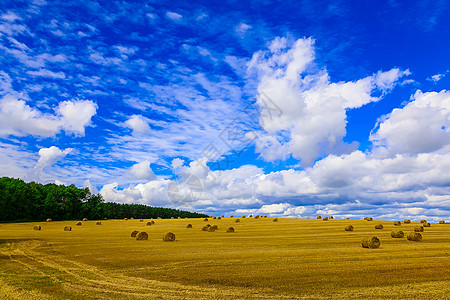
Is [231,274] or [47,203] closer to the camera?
[231,274]

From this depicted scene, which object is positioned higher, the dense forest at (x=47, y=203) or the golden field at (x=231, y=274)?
the dense forest at (x=47, y=203)

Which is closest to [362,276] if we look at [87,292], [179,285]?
[179,285]

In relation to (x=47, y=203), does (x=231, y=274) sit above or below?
below

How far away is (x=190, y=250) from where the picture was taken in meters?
23.0

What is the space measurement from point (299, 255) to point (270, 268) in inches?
169

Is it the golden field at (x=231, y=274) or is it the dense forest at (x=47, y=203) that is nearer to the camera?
the golden field at (x=231, y=274)

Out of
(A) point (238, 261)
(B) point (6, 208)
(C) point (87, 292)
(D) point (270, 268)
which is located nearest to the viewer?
(C) point (87, 292)

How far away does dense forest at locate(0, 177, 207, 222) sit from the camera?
86787 mm

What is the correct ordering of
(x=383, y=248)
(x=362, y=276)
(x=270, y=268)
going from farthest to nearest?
(x=383, y=248) < (x=270, y=268) < (x=362, y=276)

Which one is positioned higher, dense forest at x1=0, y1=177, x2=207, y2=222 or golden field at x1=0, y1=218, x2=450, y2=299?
dense forest at x1=0, y1=177, x2=207, y2=222

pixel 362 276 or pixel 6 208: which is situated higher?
pixel 6 208

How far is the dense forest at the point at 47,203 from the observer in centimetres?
8679

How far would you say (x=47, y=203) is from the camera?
308ft

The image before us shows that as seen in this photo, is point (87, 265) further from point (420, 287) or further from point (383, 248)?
point (383, 248)
